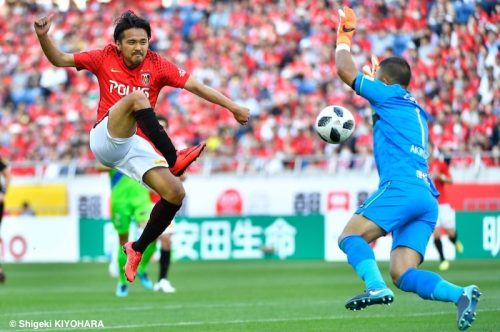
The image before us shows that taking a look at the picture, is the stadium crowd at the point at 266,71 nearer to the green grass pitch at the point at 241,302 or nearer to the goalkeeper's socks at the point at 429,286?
the green grass pitch at the point at 241,302

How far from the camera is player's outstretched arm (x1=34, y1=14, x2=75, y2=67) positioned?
1033 cm

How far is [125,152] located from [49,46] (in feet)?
4.01

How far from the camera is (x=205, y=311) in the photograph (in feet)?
42.3

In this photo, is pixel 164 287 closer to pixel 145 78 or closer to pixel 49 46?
pixel 145 78

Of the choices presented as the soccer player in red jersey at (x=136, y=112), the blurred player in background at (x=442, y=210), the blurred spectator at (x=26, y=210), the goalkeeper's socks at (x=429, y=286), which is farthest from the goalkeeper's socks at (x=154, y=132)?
the blurred spectator at (x=26, y=210)

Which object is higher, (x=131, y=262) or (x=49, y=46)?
(x=49, y=46)

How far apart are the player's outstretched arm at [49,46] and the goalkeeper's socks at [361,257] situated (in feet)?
10.8

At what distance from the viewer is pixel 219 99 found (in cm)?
1071

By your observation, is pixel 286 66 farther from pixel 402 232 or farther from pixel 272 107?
pixel 402 232

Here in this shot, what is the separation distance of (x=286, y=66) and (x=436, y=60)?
16.0 feet

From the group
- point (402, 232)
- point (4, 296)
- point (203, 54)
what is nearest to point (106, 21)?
point (203, 54)

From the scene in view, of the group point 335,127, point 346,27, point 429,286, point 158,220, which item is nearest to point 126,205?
point 158,220

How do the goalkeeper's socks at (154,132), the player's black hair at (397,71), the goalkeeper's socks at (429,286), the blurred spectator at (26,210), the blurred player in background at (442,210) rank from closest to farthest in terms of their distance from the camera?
the goalkeeper's socks at (429,286) < the player's black hair at (397,71) < the goalkeeper's socks at (154,132) < the blurred player in background at (442,210) < the blurred spectator at (26,210)

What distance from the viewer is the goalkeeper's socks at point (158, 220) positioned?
10.5 meters
